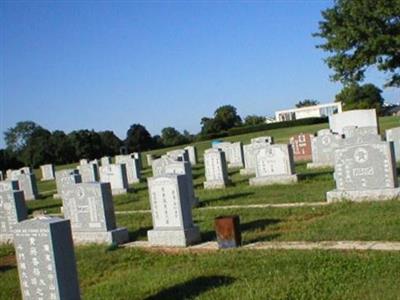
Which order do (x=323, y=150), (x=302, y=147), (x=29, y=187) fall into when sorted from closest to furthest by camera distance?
(x=323, y=150) → (x=29, y=187) → (x=302, y=147)

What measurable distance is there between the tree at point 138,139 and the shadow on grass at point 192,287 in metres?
62.6

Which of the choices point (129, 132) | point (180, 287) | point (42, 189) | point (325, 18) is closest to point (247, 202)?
point (180, 287)

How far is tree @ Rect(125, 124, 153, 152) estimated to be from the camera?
71.7 m

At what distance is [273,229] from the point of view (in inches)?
473

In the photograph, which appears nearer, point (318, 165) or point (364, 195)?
point (364, 195)

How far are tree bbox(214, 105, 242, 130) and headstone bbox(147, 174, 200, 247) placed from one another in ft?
276

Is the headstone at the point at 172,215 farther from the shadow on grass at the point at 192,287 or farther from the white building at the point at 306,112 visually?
the white building at the point at 306,112

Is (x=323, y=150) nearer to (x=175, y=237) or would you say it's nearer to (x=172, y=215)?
(x=172, y=215)

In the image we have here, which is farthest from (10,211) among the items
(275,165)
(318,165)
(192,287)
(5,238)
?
(318,165)

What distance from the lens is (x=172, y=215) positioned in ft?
39.6

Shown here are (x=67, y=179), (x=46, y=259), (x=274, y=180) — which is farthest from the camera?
(x=67, y=179)

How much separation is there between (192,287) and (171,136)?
78174 mm

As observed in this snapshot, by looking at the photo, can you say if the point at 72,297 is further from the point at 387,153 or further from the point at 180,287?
the point at 387,153

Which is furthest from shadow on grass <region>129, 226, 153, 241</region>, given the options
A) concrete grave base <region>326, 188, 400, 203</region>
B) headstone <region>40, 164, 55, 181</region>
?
headstone <region>40, 164, 55, 181</region>
